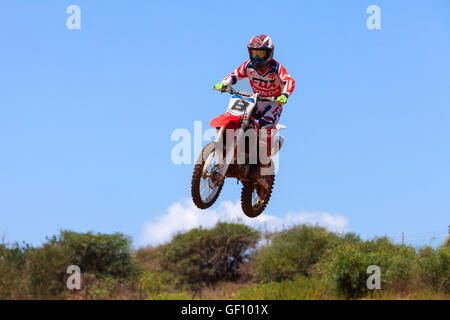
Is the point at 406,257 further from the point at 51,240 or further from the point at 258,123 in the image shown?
the point at 258,123

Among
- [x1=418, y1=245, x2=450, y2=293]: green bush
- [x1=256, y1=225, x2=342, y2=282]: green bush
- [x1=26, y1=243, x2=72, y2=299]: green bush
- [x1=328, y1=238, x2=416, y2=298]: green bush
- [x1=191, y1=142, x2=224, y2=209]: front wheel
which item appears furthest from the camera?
[x1=256, y1=225, x2=342, y2=282]: green bush

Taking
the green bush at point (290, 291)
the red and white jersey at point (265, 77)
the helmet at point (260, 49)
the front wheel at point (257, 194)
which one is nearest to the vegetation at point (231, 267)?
the green bush at point (290, 291)

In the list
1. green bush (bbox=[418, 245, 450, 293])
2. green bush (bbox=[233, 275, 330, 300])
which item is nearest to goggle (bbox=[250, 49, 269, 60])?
green bush (bbox=[233, 275, 330, 300])

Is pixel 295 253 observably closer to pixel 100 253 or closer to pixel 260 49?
pixel 100 253

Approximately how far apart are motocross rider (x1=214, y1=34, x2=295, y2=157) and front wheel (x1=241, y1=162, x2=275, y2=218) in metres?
1.05

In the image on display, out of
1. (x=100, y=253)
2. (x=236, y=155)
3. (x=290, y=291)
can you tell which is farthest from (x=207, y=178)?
(x=100, y=253)

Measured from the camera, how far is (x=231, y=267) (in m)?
45.4

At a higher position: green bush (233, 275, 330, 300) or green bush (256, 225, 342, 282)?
green bush (256, 225, 342, 282)

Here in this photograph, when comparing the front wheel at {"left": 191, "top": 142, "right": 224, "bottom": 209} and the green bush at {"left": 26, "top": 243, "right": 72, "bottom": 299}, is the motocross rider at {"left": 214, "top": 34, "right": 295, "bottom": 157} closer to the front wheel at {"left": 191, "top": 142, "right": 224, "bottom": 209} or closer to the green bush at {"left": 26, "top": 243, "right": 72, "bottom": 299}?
the front wheel at {"left": 191, "top": 142, "right": 224, "bottom": 209}

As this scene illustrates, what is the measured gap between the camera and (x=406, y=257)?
120ft

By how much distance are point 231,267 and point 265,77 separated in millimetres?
33539

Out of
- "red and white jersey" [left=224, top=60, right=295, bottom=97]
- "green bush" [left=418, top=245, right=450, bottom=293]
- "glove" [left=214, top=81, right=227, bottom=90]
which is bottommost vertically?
"green bush" [left=418, top=245, right=450, bottom=293]

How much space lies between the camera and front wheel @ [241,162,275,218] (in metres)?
13.6

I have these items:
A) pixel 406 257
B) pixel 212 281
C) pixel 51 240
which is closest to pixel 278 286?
pixel 406 257
